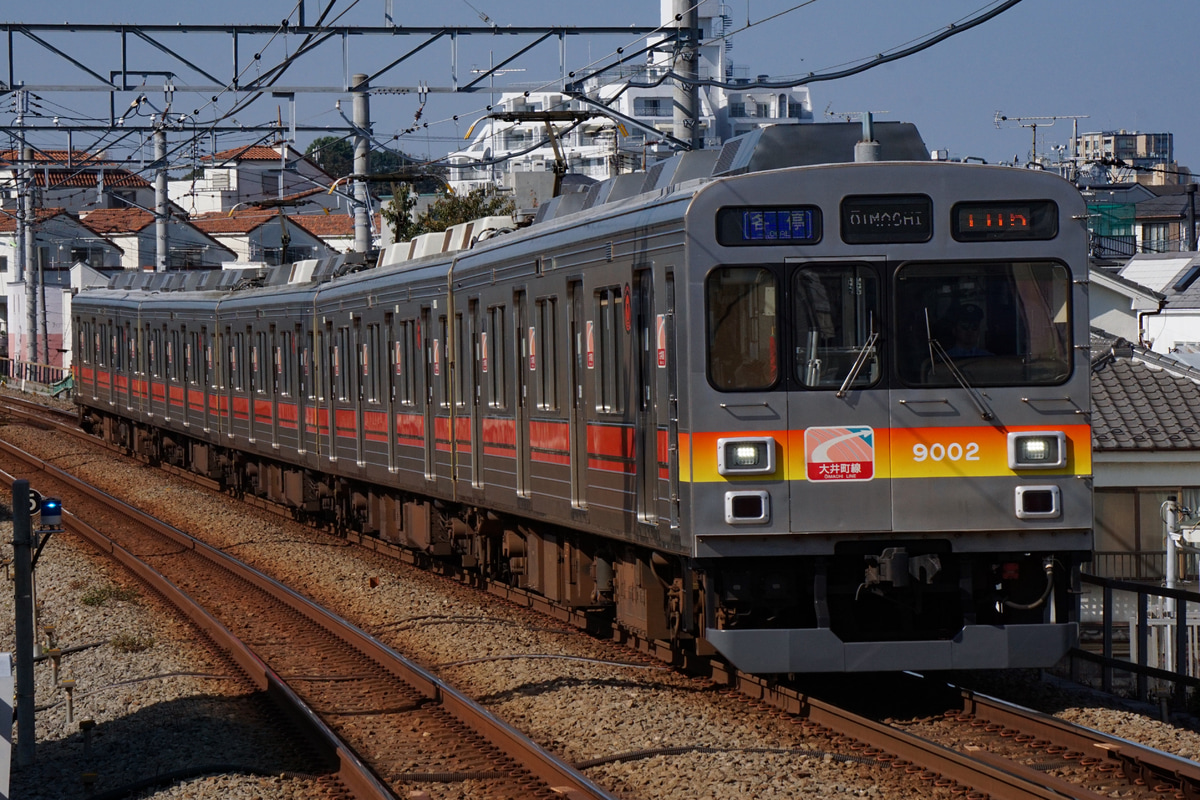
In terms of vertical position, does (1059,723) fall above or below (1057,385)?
below

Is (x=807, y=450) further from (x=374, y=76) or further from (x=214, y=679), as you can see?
(x=374, y=76)

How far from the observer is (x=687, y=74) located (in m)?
14.8

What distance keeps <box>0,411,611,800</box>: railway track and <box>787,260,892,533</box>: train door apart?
195cm

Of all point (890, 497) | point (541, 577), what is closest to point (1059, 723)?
point (890, 497)

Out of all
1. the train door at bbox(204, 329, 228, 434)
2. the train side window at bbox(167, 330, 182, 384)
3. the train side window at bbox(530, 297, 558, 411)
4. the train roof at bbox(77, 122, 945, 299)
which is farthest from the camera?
the train side window at bbox(167, 330, 182, 384)

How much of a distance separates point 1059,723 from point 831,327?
7.40 feet

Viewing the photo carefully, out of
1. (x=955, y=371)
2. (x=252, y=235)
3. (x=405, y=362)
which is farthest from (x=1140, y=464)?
(x=252, y=235)

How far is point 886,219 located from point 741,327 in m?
0.95

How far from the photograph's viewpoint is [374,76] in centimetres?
2039

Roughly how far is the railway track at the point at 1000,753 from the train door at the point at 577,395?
2.27 metres

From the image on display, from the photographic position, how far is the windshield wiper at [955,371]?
8391 mm

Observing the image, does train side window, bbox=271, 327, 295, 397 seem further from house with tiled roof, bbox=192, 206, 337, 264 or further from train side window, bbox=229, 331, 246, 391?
house with tiled roof, bbox=192, 206, 337, 264

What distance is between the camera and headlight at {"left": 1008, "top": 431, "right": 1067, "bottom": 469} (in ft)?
27.5

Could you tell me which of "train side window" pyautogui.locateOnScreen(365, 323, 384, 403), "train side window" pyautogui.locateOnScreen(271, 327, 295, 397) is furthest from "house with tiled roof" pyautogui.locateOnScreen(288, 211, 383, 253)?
"train side window" pyautogui.locateOnScreen(365, 323, 384, 403)
